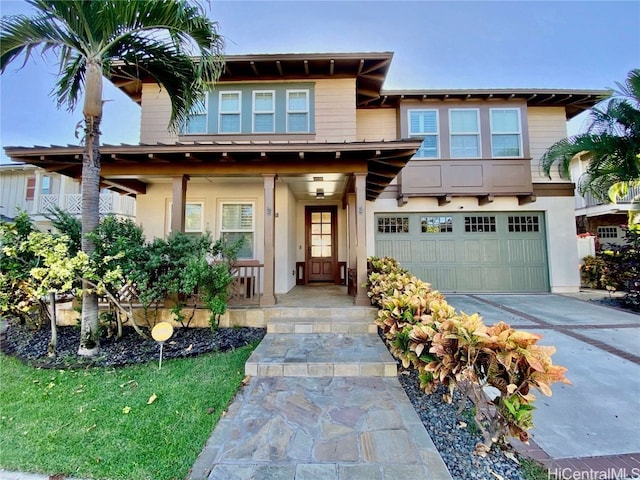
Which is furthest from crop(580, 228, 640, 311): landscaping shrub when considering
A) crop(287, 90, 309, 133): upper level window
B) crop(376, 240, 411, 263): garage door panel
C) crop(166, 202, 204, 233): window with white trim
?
crop(166, 202, 204, 233): window with white trim

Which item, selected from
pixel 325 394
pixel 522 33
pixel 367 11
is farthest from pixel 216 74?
pixel 522 33

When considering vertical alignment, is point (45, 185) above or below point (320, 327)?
above

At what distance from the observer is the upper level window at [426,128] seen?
28.7ft

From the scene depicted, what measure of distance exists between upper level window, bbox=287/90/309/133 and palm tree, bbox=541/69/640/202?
6796 mm

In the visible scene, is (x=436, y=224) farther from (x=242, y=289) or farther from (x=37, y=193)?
(x=37, y=193)

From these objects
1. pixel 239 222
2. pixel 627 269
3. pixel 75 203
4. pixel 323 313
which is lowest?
pixel 323 313

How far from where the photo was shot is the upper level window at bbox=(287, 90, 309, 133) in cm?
721

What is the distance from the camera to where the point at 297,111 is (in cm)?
723

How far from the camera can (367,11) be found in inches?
355

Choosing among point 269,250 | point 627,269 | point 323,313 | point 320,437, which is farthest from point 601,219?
point 320,437

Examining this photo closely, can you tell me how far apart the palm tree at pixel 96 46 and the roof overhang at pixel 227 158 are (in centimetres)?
105

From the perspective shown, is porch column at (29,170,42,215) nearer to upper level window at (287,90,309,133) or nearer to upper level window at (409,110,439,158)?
upper level window at (287,90,309,133)

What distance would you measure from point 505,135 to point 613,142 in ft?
8.15

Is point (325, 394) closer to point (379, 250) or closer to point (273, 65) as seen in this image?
point (379, 250)
